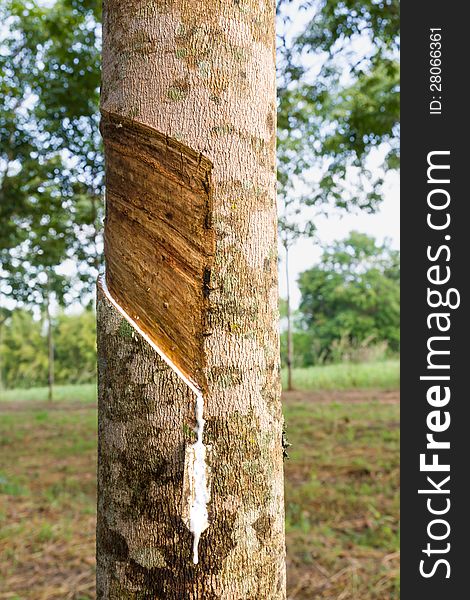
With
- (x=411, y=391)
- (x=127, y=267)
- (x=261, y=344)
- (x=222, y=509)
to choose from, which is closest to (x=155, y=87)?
(x=127, y=267)

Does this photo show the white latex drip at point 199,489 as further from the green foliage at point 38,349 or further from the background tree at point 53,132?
the green foliage at point 38,349

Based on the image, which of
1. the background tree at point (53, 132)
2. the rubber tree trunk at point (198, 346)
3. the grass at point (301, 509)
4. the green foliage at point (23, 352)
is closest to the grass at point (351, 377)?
the grass at point (301, 509)

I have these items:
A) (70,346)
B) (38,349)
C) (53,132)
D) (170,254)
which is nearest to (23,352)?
(38,349)

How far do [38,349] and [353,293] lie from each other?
29.1 feet

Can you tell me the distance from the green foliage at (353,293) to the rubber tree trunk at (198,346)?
14557 mm

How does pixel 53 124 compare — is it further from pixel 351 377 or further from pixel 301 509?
pixel 351 377

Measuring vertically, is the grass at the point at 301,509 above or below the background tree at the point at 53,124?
below

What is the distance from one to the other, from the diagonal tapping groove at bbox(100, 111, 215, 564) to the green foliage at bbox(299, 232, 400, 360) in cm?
1461

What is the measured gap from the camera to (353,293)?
625 inches

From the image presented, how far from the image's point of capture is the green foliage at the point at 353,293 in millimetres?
15695

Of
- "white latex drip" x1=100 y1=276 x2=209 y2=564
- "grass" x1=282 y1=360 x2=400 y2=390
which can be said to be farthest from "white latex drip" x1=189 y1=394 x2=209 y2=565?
"grass" x1=282 y1=360 x2=400 y2=390

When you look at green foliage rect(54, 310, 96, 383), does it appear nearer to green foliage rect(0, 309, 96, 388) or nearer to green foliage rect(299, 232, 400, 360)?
green foliage rect(0, 309, 96, 388)

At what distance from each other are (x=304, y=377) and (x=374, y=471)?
653cm

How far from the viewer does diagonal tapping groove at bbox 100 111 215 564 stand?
0.91 meters
